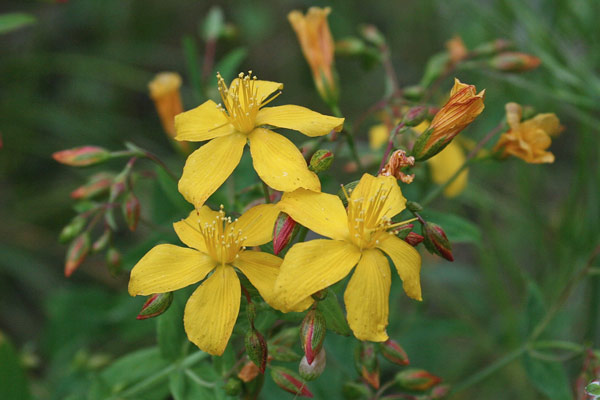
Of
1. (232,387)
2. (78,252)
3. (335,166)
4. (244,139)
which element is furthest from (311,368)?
(335,166)

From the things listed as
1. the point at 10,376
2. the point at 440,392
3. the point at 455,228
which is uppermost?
the point at 455,228

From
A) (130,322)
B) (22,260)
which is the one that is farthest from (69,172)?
(130,322)

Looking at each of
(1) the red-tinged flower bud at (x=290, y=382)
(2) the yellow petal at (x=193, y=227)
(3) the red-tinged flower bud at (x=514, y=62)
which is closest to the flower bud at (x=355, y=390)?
(1) the red-tinged flower bud at (x=290, y=382)

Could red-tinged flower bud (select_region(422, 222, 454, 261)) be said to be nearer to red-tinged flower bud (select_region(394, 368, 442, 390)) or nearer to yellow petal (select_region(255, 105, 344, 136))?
yellow petal (select_region(255, 105, 344, 136))

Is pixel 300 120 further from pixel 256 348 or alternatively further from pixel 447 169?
pixel 447 169

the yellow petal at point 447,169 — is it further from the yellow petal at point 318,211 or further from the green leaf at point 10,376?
the green leaf at point 10,376

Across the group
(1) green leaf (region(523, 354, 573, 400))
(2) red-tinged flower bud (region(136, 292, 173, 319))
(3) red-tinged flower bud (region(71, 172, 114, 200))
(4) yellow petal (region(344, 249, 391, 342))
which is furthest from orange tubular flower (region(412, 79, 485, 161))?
(3) red-tinged flower bud (region(71, 172, 114, 200))
